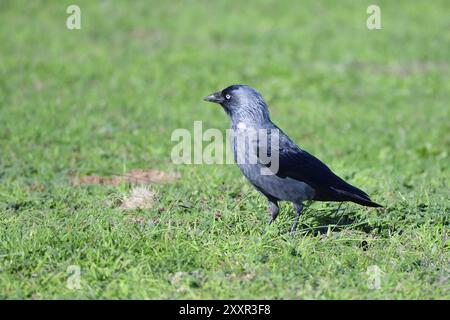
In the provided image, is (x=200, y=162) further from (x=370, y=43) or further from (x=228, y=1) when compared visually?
(x=228, y=1)

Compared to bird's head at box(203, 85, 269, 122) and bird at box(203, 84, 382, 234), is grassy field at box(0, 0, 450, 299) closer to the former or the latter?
bird at box(203, 84, 382, 234)

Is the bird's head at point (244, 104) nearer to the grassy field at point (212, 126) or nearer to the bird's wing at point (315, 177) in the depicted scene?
the bird's wing at point (315, 177)

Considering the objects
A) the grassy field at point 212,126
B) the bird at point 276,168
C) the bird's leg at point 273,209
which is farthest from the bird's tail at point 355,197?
the bird's leg at point 273,209

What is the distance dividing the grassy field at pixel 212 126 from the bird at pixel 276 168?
0.30 metres

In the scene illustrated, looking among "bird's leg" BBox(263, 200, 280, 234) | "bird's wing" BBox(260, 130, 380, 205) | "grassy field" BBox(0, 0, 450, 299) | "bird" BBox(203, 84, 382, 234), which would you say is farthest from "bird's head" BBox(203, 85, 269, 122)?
"grassy field" BBox(0, 0, 450, 299)

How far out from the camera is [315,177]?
5.91m

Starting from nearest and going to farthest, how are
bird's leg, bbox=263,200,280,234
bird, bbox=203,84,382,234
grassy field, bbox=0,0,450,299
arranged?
grassy field, bbox=0,0,450,299, bird, bbox=203,84,382,234, bird's leg, bbox=263,200,280,234

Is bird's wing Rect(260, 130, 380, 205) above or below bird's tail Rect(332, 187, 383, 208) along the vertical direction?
above

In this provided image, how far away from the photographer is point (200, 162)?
8.38 meters

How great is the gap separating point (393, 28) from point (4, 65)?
27.2 feet

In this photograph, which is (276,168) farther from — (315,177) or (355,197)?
(355,197)

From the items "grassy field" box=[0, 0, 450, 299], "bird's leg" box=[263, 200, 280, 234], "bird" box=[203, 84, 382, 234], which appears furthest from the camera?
"bird's leg" box=[263, 200, 280, 234]

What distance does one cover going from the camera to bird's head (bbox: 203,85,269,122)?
6.07 metres

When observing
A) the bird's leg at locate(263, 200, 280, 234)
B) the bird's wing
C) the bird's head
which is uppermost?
the bird's head
